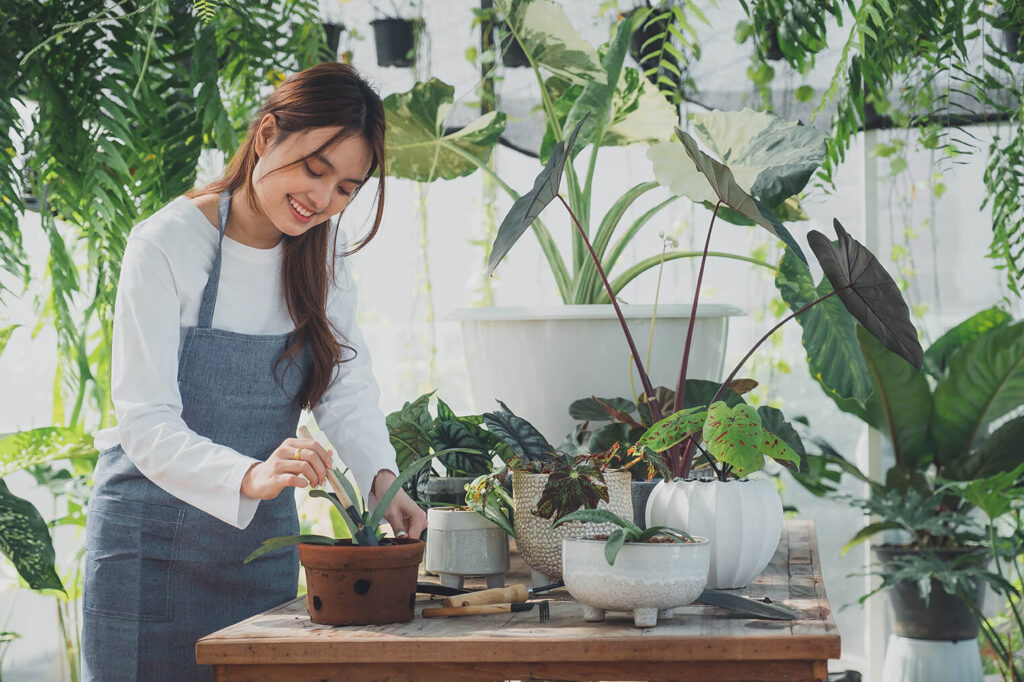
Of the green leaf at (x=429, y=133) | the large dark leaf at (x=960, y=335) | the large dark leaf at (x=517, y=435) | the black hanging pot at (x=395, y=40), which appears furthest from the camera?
the black hanging pot at (x=395, y=40)

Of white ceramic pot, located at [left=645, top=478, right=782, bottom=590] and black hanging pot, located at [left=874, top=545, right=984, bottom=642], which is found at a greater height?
white ceramic pot, located at [left=645, top=478, right=782, bottom=590]

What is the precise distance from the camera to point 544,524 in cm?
109

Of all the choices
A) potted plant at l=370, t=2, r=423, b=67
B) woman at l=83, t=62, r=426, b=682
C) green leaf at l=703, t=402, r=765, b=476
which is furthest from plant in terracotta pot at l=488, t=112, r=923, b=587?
potted plant at l=370, t=2, r=423, b=67

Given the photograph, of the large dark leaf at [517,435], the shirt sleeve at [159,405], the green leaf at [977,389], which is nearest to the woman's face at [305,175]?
the shirt sleeve at [159,405]

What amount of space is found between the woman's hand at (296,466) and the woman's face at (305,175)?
0.35m


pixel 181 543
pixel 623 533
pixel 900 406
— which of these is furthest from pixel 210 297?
pixel 900 406

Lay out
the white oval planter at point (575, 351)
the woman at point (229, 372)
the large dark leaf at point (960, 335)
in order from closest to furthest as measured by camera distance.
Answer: the woman at point (229, 372) → the white oval planter at point (575, 351) → the large dark leaf at point (960, 335)

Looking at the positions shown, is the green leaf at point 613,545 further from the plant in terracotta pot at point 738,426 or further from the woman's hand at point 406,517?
the woman's hand at point 406,517

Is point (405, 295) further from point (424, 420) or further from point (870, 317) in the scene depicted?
point (870, 317)

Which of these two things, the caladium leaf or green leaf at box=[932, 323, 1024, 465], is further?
green leaf at box=[932, 323, 1024, 465]

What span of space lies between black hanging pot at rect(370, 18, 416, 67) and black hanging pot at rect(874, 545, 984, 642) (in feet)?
5.68

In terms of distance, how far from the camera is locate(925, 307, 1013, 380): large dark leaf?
7.98ft

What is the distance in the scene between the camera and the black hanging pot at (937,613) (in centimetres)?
229

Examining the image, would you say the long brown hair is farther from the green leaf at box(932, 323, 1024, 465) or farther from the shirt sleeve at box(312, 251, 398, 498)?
the green leaf at box(932, 323, 1024, 465)
